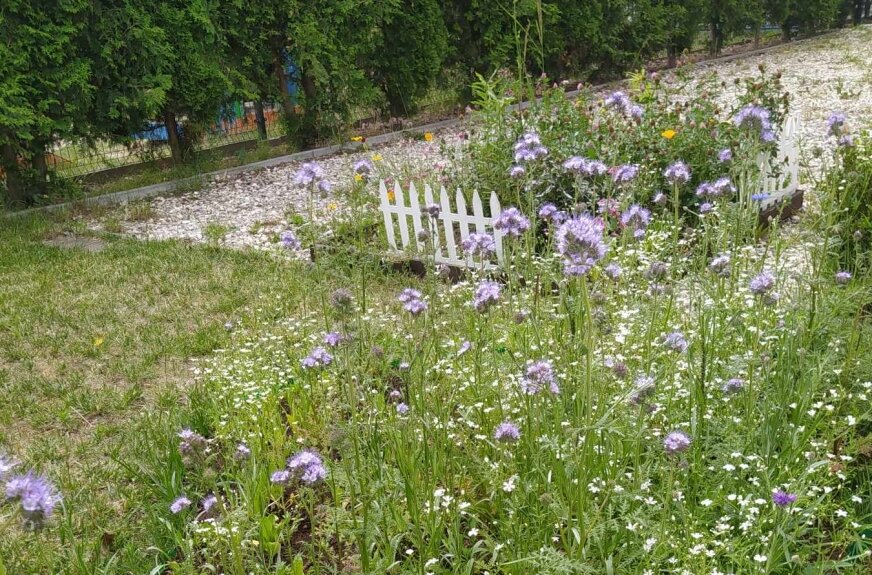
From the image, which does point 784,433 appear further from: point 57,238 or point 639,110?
point 57,238

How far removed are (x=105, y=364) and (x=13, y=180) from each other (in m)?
4.68

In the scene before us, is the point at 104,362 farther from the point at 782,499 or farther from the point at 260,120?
the point at 260,120

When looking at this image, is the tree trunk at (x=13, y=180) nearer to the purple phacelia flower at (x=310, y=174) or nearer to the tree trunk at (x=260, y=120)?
the tree trunk at (x=260, y=120)

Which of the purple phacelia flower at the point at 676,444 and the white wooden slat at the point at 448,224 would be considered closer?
the purple phacelia flower at the point at 676,444

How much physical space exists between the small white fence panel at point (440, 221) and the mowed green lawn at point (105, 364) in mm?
821

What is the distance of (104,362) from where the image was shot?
407cm

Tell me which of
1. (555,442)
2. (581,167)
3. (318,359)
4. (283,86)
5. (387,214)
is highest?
(283,86)

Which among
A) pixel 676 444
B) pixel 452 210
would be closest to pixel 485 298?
pixel 676 444

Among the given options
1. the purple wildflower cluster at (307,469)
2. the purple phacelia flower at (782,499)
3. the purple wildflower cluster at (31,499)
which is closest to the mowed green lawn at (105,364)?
the purple wildflower cluster at (31,499)

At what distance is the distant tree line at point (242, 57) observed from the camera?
24.2ft

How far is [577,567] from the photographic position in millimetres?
1773

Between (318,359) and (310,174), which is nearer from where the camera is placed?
(318,359)

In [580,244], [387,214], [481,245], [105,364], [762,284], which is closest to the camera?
[580,244]

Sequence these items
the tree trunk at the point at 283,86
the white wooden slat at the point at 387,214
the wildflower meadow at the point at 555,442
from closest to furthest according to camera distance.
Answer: the wildflower meadow at the point at 555,442 < the white wooden slat at the point at 387,214 < the tree trunk at the point at 283,86
